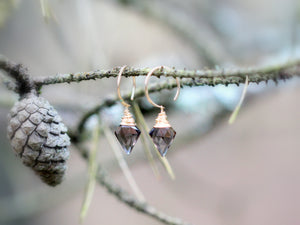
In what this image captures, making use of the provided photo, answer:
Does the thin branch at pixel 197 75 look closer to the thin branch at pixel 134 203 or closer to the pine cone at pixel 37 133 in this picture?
the pine cone at pixel 37 133

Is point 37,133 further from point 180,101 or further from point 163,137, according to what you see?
point 180,101

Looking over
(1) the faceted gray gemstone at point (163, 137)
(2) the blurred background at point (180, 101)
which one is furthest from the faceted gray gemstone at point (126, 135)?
(2) the blurred background at point (180, 101)

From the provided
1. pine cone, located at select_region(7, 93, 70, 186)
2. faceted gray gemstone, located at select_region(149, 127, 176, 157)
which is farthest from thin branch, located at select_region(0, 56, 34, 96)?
faceted gray gemstone, located at select_region(149, 127, 176, 157)

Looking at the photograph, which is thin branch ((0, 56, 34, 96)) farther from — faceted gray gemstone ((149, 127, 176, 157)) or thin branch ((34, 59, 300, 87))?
faceted gray gemstone ((149, 127, 176, 157))

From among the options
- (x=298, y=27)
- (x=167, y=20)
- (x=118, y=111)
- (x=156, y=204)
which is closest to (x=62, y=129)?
(x=118, y=111)

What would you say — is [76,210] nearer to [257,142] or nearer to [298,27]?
[257,142]

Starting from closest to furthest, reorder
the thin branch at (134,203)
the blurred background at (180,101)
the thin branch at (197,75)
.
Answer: the thin branch at (197,75) → the thin branch at (134,203) → the blurred background at (180,101)
